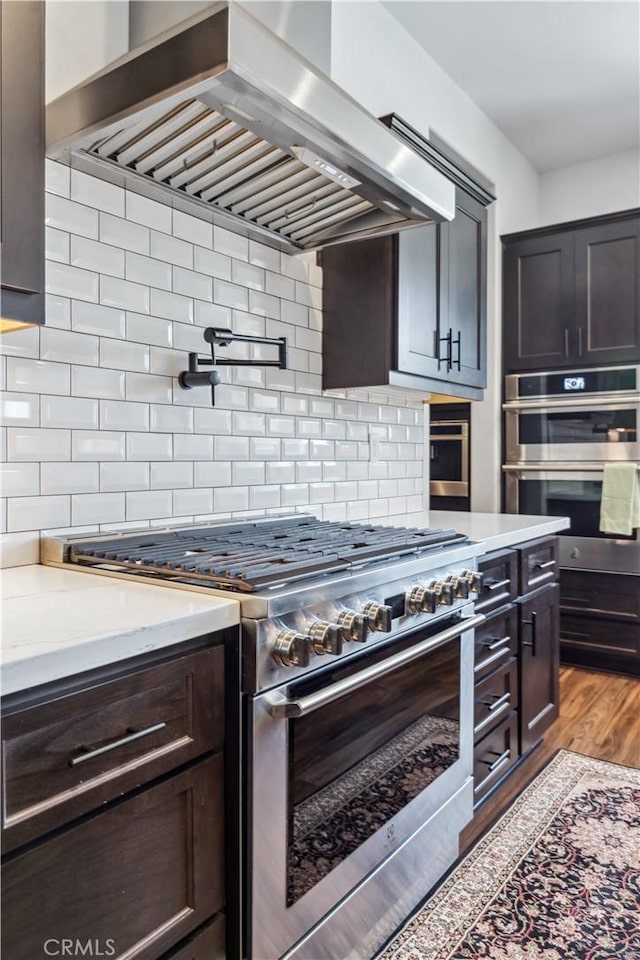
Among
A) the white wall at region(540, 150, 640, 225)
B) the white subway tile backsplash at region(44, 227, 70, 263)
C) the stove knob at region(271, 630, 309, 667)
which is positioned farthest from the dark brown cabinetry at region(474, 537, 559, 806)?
the white wall at region(540, 150, 640, 225)

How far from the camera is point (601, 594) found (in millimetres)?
3592

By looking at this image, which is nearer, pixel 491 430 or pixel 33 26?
pixel 33 26

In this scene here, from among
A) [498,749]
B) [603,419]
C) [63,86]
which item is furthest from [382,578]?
[603,419]

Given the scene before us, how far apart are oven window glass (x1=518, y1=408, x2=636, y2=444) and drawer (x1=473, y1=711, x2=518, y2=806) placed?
6.15ft

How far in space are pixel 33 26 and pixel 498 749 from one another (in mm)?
2342

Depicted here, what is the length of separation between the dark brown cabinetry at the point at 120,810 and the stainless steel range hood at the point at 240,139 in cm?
109

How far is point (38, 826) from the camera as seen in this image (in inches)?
33.6

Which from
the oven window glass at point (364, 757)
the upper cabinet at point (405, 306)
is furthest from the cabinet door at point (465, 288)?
the oven window glass at point (364, 757)

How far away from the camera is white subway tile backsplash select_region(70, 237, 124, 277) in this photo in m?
1.64

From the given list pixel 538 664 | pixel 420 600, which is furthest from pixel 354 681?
pixel 538 664

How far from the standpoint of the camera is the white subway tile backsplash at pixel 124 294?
1711mm

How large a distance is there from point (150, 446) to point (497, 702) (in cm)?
142

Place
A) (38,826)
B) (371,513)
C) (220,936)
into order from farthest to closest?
(371,513) < (220,936) < (38,826)

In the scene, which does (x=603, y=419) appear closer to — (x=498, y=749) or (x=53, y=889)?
(x=498, y=749)
